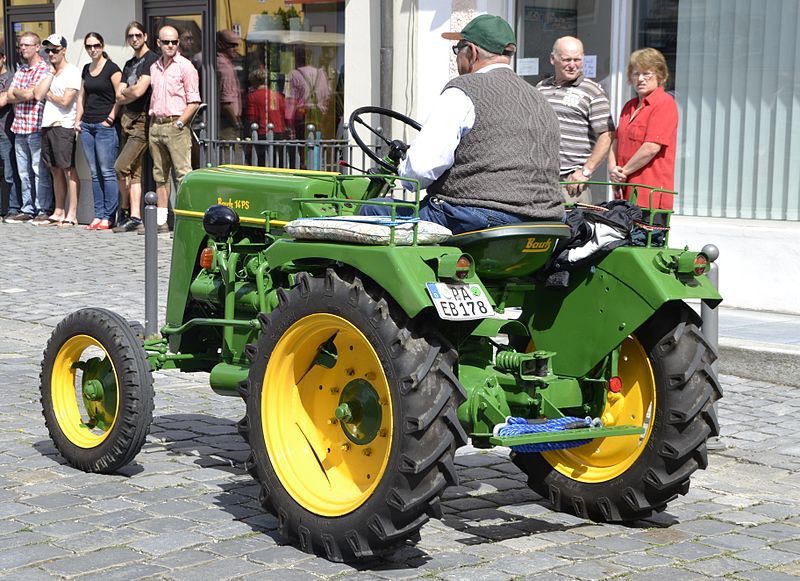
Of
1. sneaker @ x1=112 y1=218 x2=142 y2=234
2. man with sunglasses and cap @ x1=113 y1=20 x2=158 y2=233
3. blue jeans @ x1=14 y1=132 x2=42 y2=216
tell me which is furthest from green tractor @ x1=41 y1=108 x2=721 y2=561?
blue jeans @ x1=14 y1=132 x2=42 y2=216

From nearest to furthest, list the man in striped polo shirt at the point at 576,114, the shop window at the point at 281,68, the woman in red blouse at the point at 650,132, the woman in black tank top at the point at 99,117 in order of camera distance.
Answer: the man in striped polo shirt at the point at 576,114 → the woman in red blouse at the point at 650,132 → the shop window at the point at 281,68 → the woman in black tank top at the point at 99,117

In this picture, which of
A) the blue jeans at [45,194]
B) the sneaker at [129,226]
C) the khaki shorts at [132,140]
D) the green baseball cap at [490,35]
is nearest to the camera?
the green baseball cap at [490,35]

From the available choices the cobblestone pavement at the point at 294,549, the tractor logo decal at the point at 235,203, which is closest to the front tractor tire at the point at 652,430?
the cobblestone pavement at the point at 294,549

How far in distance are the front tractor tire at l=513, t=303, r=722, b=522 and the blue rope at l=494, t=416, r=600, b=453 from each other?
234mm

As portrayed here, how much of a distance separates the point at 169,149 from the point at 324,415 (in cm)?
1022

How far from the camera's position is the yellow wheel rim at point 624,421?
545 cm

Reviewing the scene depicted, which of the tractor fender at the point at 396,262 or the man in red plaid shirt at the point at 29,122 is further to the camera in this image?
the man in red plaid shirt at the point at 29,122

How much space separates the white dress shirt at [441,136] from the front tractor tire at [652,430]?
3.55 ft

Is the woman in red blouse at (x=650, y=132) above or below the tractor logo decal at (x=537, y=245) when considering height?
above

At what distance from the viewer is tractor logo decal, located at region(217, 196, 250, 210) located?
621 cm

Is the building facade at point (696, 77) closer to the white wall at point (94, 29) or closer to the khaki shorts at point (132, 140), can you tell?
the khaki shorts at point (132, 140)

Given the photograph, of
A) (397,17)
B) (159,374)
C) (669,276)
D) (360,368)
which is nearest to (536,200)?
(669,276)

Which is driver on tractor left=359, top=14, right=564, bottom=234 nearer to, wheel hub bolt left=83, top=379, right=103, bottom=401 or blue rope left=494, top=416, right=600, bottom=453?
blue rope left=494, top=416, right=600, bottom=453

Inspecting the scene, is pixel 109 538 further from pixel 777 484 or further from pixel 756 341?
pixel 756 341
